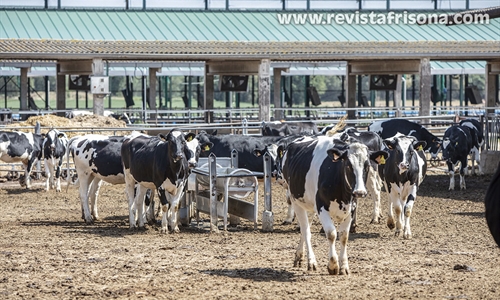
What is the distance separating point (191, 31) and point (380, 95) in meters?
67.6

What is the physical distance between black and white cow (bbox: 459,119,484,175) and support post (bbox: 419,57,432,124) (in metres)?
5.22

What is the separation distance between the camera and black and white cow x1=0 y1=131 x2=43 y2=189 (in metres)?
21.0

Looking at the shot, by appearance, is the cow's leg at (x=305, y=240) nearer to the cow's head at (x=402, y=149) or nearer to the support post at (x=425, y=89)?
the cow's head at (x=402, y=149)

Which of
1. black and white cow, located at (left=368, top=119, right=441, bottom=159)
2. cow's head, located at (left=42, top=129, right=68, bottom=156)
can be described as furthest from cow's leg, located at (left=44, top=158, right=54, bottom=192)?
black and white cow, located at (left=368, top=119, right=441, bottom=159)

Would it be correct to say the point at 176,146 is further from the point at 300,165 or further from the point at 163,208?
the point at 300,165

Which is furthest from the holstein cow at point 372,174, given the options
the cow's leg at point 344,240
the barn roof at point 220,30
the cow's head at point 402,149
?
the barn roof at point 220,30

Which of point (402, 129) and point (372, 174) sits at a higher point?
point (402, 129)

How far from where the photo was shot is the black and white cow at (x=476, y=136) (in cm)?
2200

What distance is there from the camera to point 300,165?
957cm

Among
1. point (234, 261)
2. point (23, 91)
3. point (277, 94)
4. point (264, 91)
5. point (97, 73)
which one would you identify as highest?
point (97, 73)

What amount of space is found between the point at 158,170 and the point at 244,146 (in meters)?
4.68

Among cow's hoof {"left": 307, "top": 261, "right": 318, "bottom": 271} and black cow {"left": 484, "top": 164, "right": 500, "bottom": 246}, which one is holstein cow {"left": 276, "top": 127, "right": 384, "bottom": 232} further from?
black cow {"left": 484, "top": 164, "right": 500, "bottom": 246}

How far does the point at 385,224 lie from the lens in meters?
14.2

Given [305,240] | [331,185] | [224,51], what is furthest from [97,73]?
[331,185]
